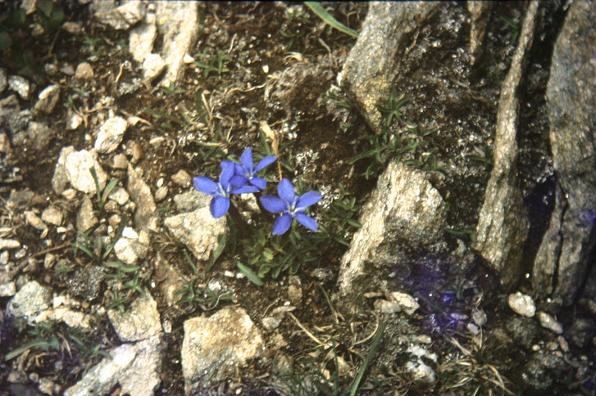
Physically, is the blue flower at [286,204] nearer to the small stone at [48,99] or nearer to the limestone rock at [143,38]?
the limestone rock at [143,38]

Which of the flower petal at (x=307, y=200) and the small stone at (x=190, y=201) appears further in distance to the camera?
the small stone at (x=190, y=201)

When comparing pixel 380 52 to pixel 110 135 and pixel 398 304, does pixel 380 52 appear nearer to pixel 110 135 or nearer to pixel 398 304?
pixel 398 304

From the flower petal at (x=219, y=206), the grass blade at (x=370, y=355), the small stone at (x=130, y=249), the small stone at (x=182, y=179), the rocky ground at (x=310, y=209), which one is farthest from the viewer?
the small stone at (x=182, y=179)

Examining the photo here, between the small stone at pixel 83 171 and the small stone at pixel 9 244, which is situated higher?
the small stone at pixel 83 171

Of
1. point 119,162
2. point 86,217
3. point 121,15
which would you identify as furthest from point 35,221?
point 121,15

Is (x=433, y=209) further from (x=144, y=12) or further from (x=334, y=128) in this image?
(x=144, y=12)

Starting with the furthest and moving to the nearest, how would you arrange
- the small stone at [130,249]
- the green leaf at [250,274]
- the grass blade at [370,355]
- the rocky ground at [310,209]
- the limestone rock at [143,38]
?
the limestone rock at [143,38] → the small stone at [130,249] → the green leaf at [250,274] → the rocky ground at [310,209] → the grass blade at [370,355]

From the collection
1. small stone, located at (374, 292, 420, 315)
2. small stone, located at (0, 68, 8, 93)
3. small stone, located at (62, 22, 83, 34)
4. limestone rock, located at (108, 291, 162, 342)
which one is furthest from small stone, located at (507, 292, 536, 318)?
small stone, located at (0, 68, 8, 93)

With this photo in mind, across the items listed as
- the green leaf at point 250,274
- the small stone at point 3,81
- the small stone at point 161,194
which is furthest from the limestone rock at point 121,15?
the green leaf at point 250,274
